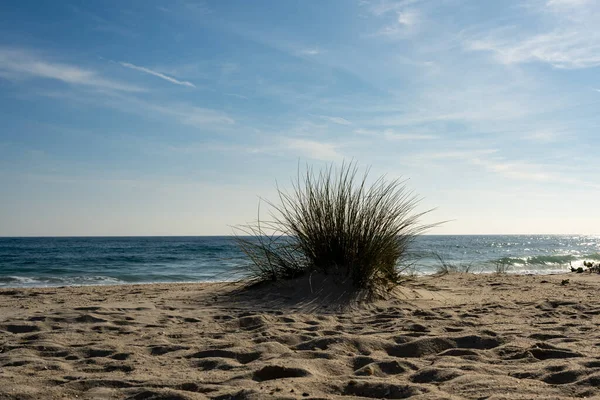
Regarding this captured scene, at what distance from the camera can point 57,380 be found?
8.41 ft

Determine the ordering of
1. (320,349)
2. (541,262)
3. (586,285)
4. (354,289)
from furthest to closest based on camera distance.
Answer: (541,262) → (586,285) → (354,289) → (320,349)

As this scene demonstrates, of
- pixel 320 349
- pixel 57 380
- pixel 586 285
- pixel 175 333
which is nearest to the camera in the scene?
pixel 57 380

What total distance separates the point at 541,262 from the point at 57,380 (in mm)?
18515

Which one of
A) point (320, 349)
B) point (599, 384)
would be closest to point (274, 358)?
point (320, 349)

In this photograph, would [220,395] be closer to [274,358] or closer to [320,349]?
[274,358]

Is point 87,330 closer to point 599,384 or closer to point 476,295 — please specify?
point 599,384

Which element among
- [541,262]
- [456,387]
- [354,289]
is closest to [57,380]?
[456,387]

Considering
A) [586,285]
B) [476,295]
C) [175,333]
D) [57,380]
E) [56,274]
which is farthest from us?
[56,274]

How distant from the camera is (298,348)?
10.7 ft

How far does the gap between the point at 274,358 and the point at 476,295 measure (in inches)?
139

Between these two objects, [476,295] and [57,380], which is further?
[476,295]

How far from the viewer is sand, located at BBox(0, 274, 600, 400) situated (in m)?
2.40

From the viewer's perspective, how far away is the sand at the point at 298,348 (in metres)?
2.40

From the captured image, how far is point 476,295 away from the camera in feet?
19.1
